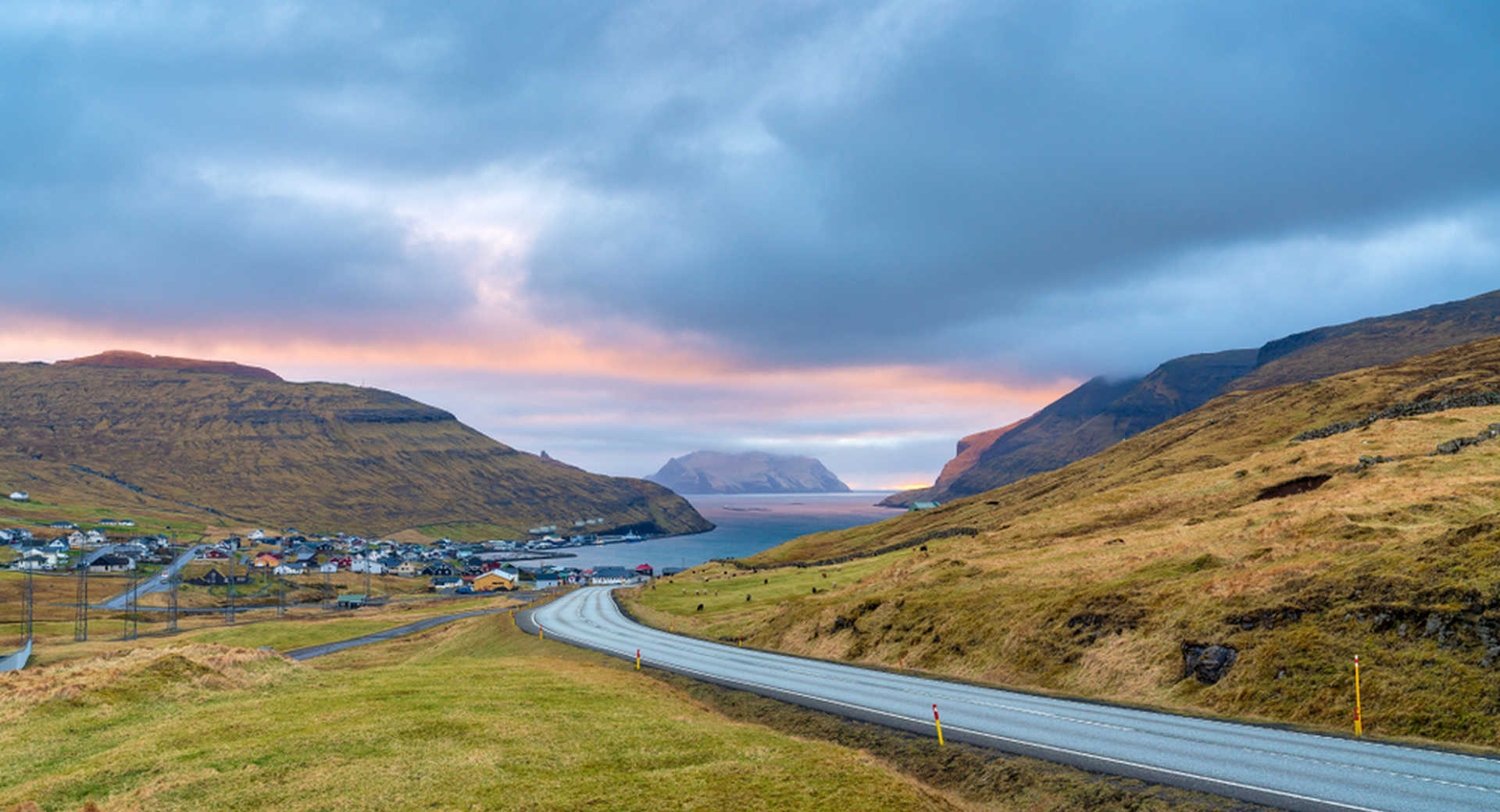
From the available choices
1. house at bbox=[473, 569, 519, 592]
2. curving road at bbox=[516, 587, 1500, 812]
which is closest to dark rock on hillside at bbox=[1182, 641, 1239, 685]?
curving road at bbox=[516, 587, 1500, 812]

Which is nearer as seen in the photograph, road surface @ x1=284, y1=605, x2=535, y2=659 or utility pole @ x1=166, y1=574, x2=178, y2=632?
road surface @ x1=284, y1=605, x2=535, y2=659

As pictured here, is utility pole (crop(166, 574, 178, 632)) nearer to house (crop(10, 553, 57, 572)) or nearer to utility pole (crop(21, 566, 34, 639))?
utility pole (crop(21, 566, 34, 639))

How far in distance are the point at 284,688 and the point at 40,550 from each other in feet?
695

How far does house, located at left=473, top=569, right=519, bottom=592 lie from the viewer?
192000 mm

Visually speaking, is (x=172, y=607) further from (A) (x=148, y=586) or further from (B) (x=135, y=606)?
(A) (x=148, y=586)

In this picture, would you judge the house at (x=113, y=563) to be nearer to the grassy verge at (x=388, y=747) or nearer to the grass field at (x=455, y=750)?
the grass field at (x=455, y=750)

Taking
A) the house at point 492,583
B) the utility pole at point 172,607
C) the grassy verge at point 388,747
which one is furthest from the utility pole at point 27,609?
the grassy verge at point 388,747

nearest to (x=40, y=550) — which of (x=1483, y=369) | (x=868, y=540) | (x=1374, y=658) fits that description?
(x=868, y=540)

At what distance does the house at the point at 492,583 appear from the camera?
19200cm

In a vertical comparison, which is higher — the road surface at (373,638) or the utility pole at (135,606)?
the utility pole at (135,606)

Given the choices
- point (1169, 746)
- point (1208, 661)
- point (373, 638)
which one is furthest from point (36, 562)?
point (1169, 746)

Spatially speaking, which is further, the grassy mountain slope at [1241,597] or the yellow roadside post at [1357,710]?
the grassy mountain slope at [1241,597]

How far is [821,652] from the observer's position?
1998 inches

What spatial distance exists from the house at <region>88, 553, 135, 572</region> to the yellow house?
256 ft
